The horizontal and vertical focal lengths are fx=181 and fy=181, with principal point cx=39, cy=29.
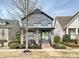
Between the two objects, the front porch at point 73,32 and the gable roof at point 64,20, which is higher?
the gable roof at point 64,20

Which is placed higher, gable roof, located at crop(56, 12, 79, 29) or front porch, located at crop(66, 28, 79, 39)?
gable roof, located at crop(56, 12, 79, 29)

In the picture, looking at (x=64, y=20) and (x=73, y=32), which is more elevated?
(x=64, y=20)

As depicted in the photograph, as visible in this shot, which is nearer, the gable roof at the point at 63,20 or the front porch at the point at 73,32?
the front porch at the point at 73,32

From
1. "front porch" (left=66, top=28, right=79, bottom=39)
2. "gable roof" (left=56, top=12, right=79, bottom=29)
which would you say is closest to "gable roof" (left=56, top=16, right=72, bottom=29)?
"gable roof" (left=56, top=12, right=79, bottom=29)

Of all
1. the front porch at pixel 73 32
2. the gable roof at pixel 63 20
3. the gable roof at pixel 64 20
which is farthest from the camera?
the gable roof at pixel 63 20

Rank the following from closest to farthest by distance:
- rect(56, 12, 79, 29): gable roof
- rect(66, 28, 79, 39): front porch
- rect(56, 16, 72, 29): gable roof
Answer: rect(66, 28, 79, 39): front porch, rect(56, 12, 79, 29): gable roof, rect(56, 16, 72, 29): gable roof

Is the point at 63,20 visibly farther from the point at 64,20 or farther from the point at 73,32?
the point at 73,32

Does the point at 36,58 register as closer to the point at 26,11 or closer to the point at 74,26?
the point at 26,11

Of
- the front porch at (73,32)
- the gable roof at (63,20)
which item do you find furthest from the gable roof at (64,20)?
the front porch at (73,32)

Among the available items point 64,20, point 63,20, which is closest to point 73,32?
point 64,20

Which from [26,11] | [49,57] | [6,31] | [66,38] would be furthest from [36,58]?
[6,31]

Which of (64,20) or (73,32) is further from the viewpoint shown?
(64,20)

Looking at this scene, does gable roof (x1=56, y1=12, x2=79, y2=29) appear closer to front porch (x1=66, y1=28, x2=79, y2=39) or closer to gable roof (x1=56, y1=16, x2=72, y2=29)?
gable roof (x1=56, y1=16, x2=72, y2=29)

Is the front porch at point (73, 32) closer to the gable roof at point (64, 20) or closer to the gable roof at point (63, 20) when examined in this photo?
the gable roof at point (64, 20)
